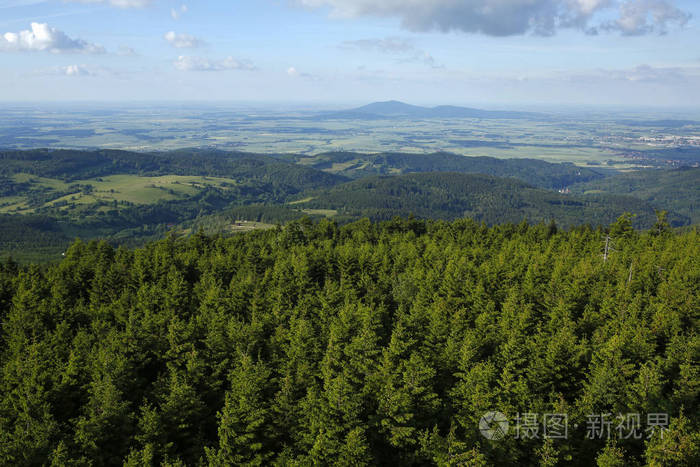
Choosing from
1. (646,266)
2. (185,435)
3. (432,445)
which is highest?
(646,266)

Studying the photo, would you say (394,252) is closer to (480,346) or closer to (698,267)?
(480,346)

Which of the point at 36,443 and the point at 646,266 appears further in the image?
the point at 646,266

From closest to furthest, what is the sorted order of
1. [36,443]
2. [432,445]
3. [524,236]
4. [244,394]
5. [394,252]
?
[36,443], [432,445], [244,394], [394,252], [524,236]

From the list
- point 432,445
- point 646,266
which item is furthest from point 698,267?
point 432,445

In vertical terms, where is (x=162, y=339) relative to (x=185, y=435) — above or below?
above
